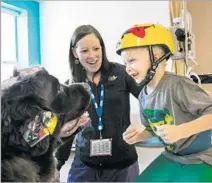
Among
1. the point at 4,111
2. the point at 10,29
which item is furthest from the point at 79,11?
the point at 4,111

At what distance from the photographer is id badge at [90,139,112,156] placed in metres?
0.75

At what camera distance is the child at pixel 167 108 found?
0.61 meters

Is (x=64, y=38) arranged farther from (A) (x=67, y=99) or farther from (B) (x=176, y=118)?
(B) (x=176, y=118)

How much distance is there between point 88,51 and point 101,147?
0.95ft

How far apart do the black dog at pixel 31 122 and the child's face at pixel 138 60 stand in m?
0.17

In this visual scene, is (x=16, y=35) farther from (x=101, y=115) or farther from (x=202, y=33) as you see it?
(x=202, y=33)

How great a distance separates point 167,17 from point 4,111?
1.58 ft

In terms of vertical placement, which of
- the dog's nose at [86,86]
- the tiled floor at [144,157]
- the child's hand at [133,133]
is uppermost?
the dog's nose at [86,86]

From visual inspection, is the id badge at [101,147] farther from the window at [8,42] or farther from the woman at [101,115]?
the window at [8,42]

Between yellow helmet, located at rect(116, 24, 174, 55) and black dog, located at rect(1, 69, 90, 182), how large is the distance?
0.19 metres

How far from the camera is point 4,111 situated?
0.53 metres

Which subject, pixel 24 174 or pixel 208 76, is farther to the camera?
pixel 208 76

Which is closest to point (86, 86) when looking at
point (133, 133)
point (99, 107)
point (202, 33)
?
point (99, 107)

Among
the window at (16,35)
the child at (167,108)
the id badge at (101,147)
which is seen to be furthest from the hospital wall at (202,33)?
the window at (16,35)
